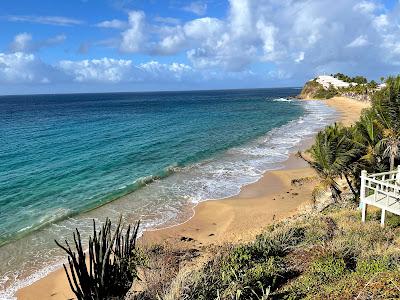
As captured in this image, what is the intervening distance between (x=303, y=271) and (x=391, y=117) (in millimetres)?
10706

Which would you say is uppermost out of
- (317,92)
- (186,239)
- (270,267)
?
(317,92)

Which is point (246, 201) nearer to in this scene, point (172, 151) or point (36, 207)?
point (36, 207)

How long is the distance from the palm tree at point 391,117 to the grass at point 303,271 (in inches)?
236

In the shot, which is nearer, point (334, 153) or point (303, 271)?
point (303, 271)

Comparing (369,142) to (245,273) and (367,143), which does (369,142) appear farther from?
(245,273)

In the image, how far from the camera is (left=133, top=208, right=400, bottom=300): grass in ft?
27.3

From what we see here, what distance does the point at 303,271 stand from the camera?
33.3 ft

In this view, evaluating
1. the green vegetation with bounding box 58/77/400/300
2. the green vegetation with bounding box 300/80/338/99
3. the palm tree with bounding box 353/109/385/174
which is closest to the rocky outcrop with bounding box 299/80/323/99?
the green vegetation with bounding box 300/80/338/99

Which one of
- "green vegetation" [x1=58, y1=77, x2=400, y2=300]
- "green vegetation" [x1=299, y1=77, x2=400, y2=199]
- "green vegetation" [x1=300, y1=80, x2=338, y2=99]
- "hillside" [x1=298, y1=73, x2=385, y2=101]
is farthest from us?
"green vegetation" [x1=300, y1=80, x2=338, y2=99]

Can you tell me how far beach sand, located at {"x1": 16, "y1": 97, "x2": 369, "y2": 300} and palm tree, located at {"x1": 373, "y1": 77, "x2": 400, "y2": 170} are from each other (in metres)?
6.40

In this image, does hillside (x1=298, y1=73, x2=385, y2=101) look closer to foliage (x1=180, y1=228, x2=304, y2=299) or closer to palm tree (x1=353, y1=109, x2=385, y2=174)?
palm tree (x1=353, y1=109, x2=385, y2=174)

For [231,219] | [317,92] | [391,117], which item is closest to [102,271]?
[231,219]

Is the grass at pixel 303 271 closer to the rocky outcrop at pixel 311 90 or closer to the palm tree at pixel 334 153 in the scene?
the palm tree at pixel 334 153

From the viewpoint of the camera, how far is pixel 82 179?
28.9 m
